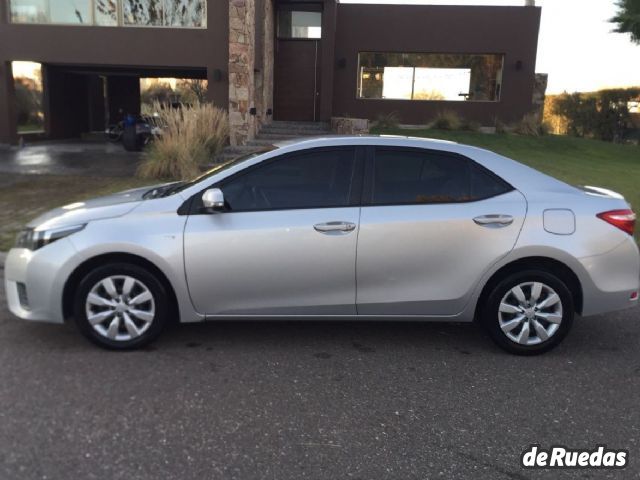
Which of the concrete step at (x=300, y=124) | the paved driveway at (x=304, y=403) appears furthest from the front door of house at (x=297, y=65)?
the paved driveway at (x=304, y=403)

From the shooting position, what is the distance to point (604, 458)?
10.1 feet

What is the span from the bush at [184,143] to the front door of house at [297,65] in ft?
20.1

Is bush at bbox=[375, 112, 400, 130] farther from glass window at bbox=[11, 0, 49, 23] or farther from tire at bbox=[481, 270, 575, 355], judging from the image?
tire at bbox=[481, 270, 575, 355]

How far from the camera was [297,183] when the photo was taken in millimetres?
4406

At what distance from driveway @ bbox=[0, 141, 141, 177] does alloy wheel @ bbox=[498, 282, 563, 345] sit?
33.1 ft

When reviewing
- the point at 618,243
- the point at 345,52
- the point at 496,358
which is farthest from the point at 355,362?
the point at 345,52

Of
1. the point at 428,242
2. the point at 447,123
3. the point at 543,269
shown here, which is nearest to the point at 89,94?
the point at 447,123

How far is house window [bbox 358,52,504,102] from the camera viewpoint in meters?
21.2

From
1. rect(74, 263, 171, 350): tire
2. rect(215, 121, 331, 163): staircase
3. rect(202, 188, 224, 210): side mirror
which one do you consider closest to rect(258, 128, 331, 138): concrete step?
rect(215, 121, 331, 163): staircase

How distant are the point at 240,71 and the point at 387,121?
7135mm

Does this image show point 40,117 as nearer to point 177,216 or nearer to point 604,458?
point 177,216

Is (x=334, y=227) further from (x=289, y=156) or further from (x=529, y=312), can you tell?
(x=529, y=312)

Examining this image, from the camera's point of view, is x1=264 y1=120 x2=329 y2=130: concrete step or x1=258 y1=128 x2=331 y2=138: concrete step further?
x1=264 y1=120 x2=329 y2=130: concrete step

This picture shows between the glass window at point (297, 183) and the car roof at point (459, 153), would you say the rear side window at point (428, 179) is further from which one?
the glass window at point (297, 183)
